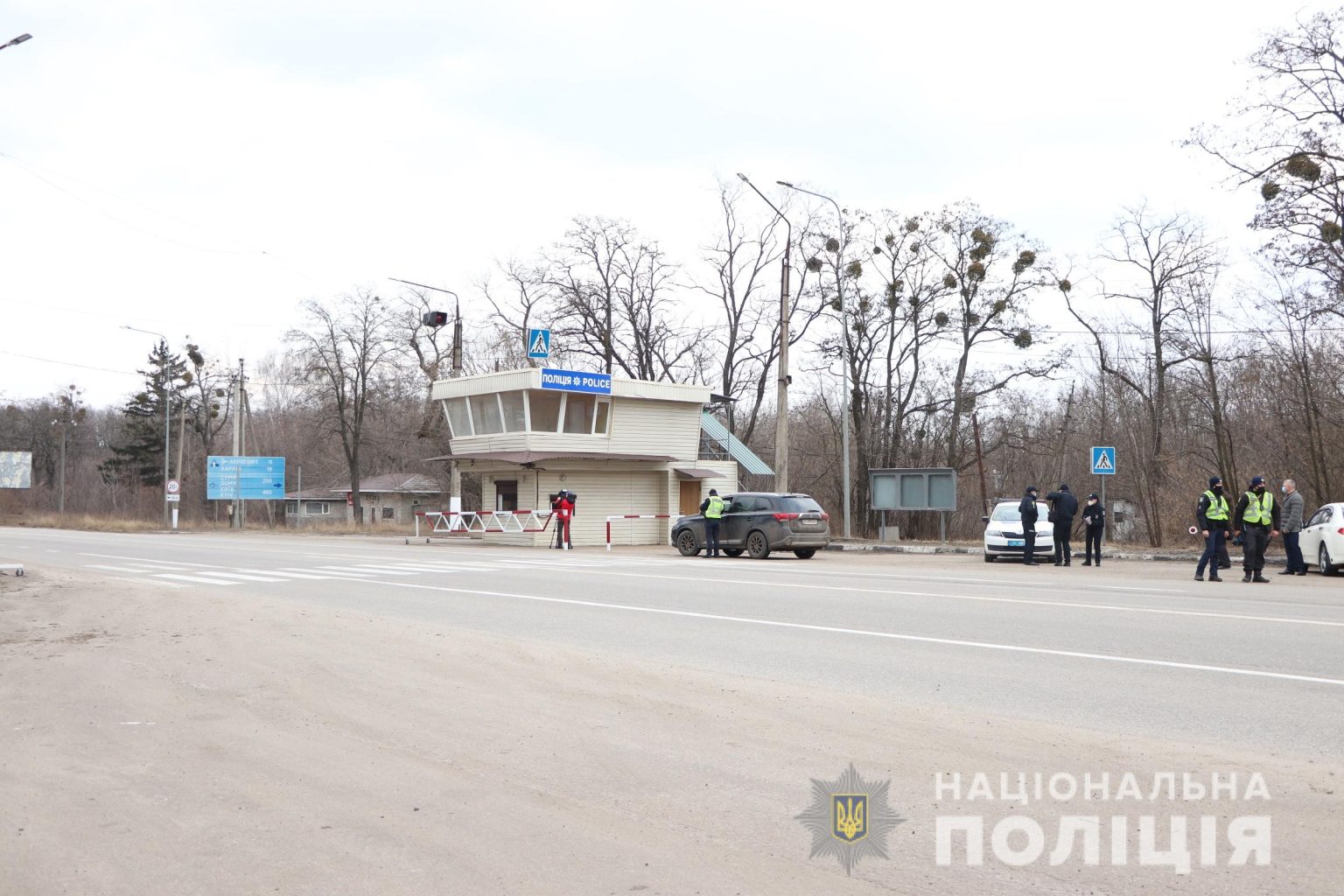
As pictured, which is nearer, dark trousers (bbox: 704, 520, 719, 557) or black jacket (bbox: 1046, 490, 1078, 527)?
black jacket (bbox: 1046, 490, 1078, 527)

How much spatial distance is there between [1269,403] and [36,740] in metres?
32.0

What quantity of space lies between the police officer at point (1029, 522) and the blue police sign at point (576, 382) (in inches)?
731

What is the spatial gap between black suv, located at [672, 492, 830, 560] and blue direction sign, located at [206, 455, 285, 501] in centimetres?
3318

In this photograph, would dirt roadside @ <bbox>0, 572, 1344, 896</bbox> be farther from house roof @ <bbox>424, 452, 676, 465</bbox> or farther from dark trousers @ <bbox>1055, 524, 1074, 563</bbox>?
house roof @ <bbox>424, 452, 676, 465</bbox>

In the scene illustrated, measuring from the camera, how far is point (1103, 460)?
87.0 feet

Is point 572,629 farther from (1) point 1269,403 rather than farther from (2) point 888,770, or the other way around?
(1) point 1269,403

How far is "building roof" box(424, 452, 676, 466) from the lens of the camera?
3831cm

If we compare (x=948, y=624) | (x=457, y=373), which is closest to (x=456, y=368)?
(x=457, y=373)

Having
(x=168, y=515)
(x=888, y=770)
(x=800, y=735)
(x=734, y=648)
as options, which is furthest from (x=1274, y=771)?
(x=168, y=515)

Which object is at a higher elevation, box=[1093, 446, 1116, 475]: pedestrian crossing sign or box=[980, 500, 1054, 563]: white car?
box=[1093, 446, 1116, 475]: pedestrian crossing sign

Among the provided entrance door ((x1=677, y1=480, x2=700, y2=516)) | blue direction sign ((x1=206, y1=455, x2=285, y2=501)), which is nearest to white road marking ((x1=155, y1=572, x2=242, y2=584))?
entrance door ((x1=677, y1=480, x2=700, y2=516))

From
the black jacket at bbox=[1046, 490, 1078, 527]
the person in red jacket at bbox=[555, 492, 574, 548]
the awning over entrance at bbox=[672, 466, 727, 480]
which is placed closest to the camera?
the black jacket at bbox=[1046, 490, 1078, 527]

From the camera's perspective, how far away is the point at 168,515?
61438mm

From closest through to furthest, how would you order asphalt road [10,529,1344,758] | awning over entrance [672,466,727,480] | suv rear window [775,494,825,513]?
asphalt road [10,529,1344,758], suv rear window [775,494,825,513], awning over entrance [672,466,727,480]
